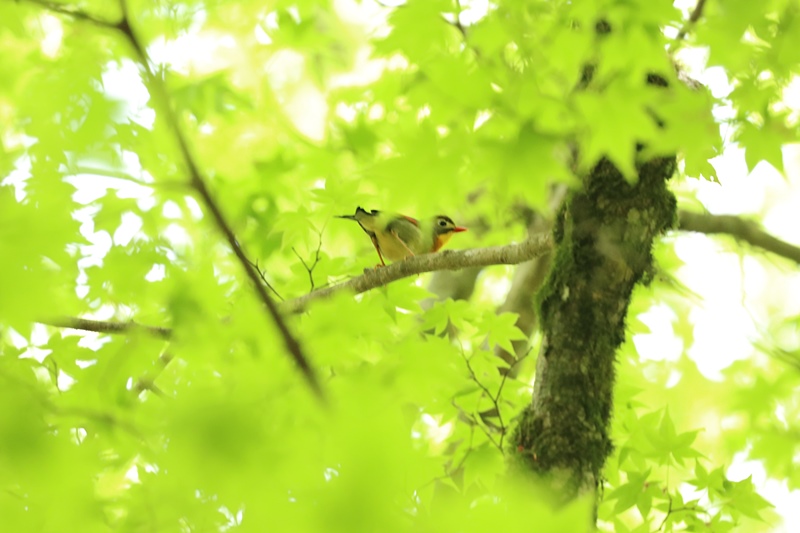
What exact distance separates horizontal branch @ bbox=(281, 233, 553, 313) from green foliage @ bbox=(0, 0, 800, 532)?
0.12 metres

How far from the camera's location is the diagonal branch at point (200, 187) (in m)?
1.19

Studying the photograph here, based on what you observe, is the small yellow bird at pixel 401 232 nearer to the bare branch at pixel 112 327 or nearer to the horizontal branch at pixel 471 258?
the horizontal branch at pixel 471 258

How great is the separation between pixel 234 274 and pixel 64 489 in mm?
1953

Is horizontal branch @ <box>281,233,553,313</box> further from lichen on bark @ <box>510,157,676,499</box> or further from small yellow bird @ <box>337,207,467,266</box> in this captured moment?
small yellow bird @ <box>337,207,467,266</box>

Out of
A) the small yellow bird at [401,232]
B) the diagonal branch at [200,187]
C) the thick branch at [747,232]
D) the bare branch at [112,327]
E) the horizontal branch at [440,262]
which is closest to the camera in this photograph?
→ the diagonal branch at [200,187]

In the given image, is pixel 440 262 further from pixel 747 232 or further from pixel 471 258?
pixel 747 232

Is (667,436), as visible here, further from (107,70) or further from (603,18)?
(107,70)

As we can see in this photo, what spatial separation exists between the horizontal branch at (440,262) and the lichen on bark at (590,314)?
10.9 inches

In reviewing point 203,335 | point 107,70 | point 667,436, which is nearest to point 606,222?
point 667,436

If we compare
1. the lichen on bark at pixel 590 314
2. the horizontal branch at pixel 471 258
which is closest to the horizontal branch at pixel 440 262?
the horizontal branch at pixel 471 258

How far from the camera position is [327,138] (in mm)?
3807

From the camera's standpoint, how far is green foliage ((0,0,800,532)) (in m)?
1.41

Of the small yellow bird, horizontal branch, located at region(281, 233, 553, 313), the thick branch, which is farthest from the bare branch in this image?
the thick branch

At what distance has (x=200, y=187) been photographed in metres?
1.20
